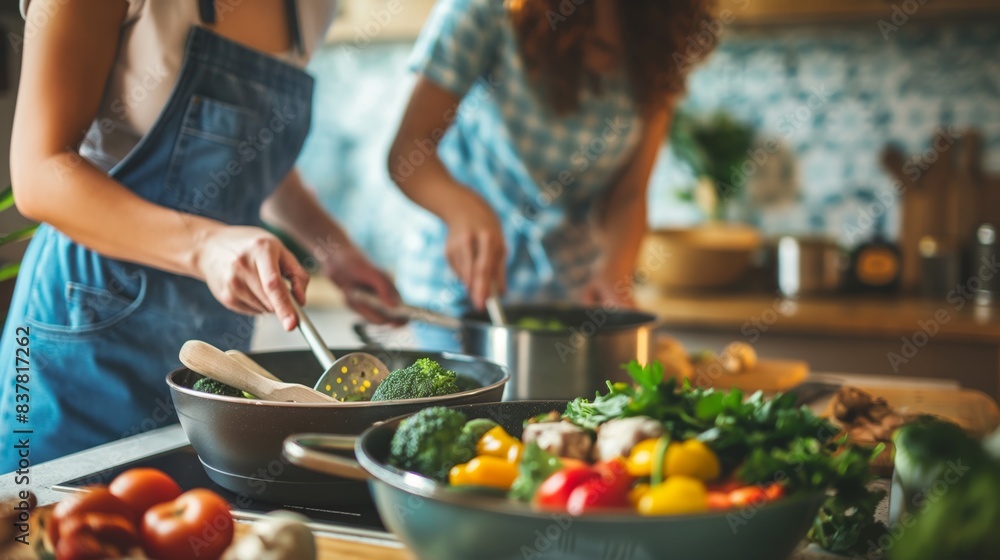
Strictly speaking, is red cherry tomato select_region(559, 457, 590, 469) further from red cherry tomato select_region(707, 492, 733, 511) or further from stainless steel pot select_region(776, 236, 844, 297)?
stainless steel pot select_region(776, 236, 844, 297)

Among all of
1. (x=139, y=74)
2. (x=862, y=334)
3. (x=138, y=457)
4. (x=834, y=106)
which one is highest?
(x=834, y=106)

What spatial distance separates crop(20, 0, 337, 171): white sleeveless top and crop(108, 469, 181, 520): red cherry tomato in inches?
23.3

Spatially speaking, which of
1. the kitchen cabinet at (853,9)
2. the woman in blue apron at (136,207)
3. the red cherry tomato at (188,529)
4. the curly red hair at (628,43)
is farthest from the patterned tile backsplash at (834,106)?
the red cherry tomato at (188,529)

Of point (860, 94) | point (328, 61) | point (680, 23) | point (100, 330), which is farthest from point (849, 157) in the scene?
point (100, 330)

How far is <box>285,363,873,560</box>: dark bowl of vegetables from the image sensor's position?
1.69 feet

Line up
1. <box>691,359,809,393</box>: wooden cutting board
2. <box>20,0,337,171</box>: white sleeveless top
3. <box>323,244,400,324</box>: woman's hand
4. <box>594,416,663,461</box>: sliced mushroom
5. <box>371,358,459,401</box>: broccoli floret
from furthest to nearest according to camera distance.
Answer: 1. <box>691,359,809,393</box>: wooden cutting board
2. <box>323,244,400,324</box>: woman's hand
3. <box>20,0,337,171</box>: white sleeveless top
4. <box>371,358,459,401</box>: broccoli floret
5. <box>594,416,663,461</box>: sliced mushroom

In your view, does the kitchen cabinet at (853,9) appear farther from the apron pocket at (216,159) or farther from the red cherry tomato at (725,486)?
the red cherry tomato at (725,486)

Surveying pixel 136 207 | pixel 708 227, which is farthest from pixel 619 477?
pixel 708 227

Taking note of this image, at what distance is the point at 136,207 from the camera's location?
0.92 meters

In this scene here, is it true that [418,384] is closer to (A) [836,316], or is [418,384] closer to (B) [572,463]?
(B) [572,463]

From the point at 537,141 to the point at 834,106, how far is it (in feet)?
5.67

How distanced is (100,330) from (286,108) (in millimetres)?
403

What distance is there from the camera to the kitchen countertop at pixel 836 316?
7.45 ft

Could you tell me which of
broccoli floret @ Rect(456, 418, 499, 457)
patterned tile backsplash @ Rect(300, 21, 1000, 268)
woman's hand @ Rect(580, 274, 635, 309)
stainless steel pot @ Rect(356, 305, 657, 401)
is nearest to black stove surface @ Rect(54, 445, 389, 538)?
broccoli floret @ Rect(456, 418, 499, 457)
